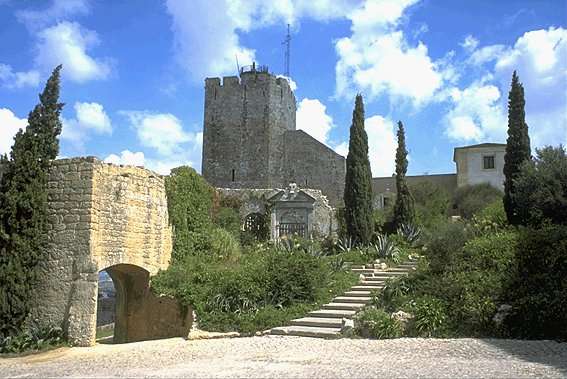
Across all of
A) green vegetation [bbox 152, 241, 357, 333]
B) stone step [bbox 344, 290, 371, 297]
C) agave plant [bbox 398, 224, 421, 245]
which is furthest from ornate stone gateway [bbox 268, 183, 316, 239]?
stone step [bbox 344, 290, 371, 297]

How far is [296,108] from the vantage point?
39469 mm

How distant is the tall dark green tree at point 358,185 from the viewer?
19281mm

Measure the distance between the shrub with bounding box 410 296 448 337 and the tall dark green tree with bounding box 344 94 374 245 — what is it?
9244 millimetres

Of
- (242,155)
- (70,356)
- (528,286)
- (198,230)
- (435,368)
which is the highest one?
(242,155)

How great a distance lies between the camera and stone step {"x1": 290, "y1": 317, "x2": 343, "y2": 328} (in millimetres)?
10146

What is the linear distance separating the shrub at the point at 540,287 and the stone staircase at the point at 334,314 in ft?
10.3

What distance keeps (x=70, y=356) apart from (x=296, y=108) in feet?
104

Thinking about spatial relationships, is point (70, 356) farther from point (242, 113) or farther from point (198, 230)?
point (242, 113)

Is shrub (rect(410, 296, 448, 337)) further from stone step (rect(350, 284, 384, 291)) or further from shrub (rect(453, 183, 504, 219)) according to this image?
shrub (rect(453, 183, 504, 219))

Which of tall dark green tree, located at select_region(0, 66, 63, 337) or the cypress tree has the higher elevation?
the cypress tree

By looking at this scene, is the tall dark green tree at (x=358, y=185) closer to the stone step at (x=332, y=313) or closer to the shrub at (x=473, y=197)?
the stone step at (x=332, y=313)

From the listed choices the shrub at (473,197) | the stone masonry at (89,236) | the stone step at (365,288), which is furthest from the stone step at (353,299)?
the shrub at (473,197)

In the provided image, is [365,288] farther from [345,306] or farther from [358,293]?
[345,306]

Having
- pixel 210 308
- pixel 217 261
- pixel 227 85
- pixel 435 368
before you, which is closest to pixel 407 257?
pixel 217 261
